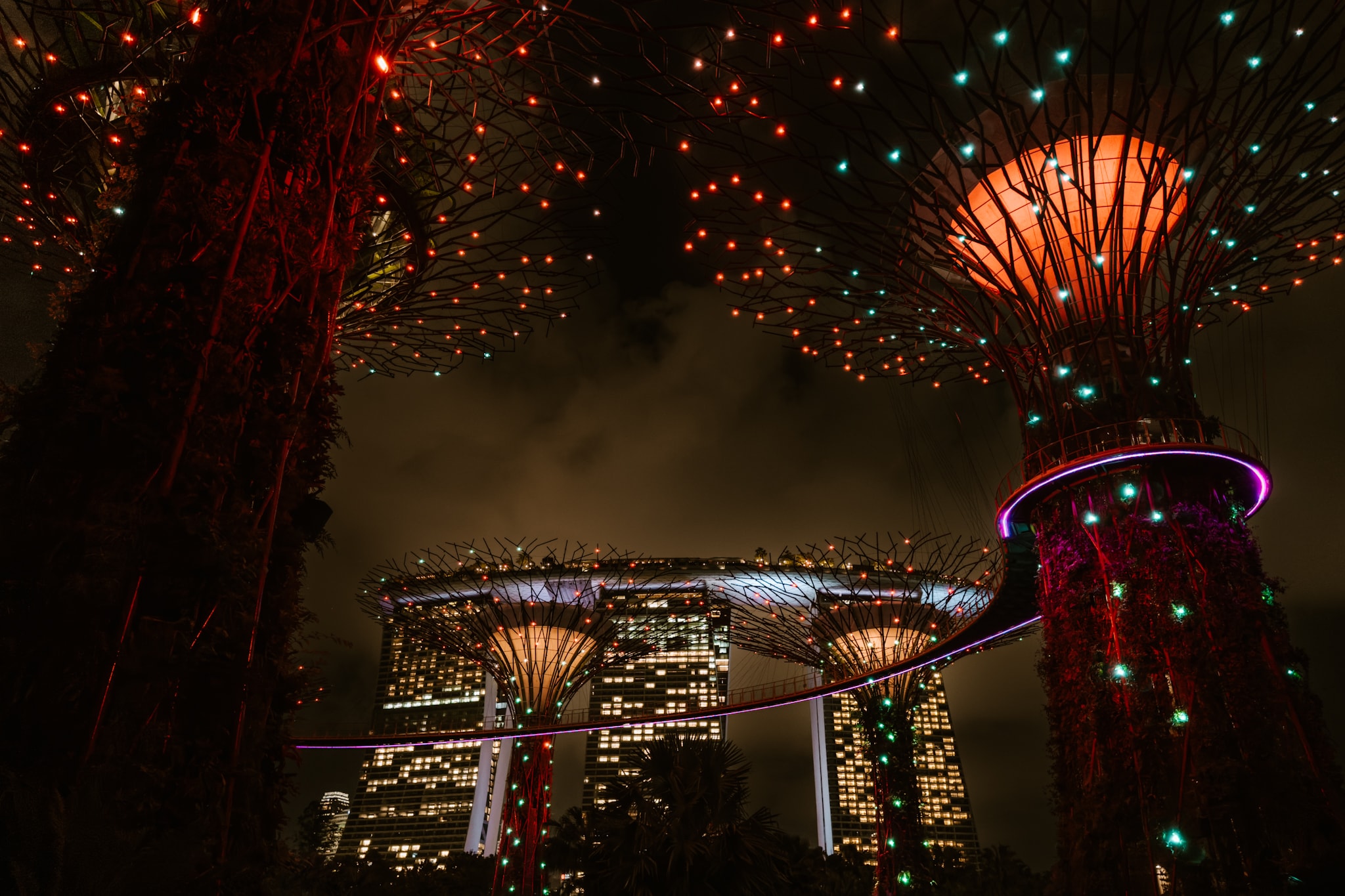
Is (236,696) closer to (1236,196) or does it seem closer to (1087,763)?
(1087,763)

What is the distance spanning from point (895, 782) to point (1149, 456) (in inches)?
463

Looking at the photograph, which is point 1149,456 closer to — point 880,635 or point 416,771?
point 880,635

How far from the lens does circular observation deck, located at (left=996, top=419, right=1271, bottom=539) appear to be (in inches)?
366

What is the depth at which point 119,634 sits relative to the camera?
1.96 meters

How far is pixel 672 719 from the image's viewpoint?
19312mm

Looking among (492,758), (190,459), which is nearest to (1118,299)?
(190,459)

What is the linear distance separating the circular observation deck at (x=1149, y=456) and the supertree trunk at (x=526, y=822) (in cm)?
1175

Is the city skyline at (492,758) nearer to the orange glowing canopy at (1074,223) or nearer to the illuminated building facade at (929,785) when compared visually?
the illuminated building facade at (929,785)

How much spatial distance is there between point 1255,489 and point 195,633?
10925 mm

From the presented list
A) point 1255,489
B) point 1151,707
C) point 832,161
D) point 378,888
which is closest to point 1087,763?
point 1151,707

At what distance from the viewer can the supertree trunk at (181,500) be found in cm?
183

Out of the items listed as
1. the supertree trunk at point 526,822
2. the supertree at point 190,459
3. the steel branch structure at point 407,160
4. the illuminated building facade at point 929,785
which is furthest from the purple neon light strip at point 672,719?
the illuminated building facade at point 929,785

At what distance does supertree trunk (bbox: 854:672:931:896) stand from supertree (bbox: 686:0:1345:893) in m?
8.94

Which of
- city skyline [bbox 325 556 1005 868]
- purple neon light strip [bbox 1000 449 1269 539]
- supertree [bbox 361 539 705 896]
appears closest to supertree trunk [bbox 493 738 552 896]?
supertree [bbox 361 539 705 896]
